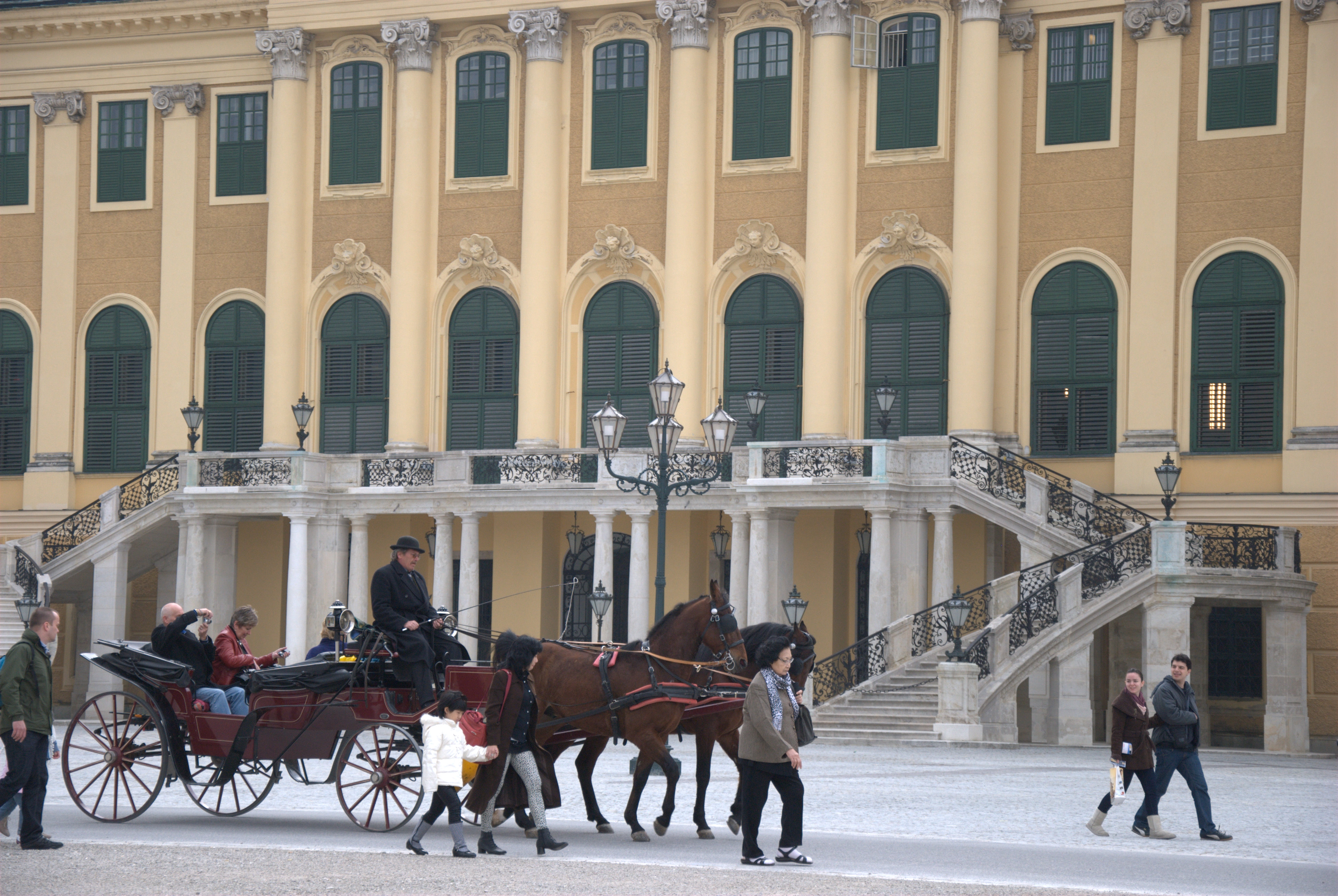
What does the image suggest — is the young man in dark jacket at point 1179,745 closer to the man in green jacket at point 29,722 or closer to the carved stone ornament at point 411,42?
the man in green jacket at point 29,722

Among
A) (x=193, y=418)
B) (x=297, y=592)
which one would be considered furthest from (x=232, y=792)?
(x=193, y=418)

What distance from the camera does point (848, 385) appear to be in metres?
35.0

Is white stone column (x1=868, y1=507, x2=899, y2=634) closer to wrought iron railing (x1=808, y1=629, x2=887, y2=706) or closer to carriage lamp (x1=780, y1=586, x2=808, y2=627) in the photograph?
wrought iron railing (x1=808, y1=629, x2=887, y2=706)

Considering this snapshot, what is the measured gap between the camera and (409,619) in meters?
14.9

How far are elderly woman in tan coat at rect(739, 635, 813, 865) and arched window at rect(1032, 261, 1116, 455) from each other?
21.5 m

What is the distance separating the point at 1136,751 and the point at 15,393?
→ 3123 cm

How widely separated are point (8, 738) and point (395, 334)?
2465cm

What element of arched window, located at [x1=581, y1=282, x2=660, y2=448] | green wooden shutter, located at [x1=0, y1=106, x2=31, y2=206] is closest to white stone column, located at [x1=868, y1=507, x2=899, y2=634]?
arched window, located at [x1=581, y1=282, x2=660, y2=448]

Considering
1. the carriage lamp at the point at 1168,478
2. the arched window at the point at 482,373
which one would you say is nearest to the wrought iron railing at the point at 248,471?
the arched window at the point at 482,373

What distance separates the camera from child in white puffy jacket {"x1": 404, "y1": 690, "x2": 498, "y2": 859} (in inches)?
521

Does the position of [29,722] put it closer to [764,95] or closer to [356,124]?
[764,95]

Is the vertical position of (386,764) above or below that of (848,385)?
below

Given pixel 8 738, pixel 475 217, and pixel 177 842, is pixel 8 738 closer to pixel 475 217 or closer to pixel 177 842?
pixel 177 842

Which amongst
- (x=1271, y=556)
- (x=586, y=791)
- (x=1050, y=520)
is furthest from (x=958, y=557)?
(x=586, y=791)
